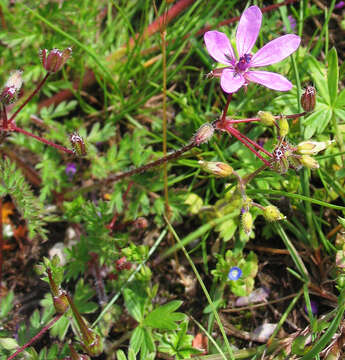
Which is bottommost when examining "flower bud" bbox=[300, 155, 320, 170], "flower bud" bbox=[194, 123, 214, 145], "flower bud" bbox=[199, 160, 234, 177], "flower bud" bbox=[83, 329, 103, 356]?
"flower bud" bbox=[83, 329, 103, 356]

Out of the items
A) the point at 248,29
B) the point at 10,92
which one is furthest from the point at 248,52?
the point at 10,92

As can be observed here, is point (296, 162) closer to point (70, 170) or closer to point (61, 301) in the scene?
point (61, 301)

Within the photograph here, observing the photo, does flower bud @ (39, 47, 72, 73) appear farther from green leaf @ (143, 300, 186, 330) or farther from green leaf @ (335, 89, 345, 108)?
green leaf @ (335, 89, 345, 108)

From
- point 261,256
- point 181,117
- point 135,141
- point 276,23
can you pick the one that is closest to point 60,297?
point 135,141

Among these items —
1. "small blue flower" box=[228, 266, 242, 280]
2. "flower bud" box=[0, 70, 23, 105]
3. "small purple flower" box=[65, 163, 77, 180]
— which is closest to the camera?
"flower bud" box=[0, 70, 23, 105]

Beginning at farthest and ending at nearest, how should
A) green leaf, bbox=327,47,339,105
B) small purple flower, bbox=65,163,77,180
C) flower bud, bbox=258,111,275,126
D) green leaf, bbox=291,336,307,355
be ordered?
1. small purple flower, bbox=65,163,77,180
2. green leaf, bbox=327,47,339,105
3. green leaf, bbox=291,336,307,355
4. flower bud, bbox=258,111,275,126

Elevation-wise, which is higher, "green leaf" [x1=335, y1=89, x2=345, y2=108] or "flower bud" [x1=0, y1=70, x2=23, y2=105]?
"flower bud" [x1=0, y1=70, x2=23, y2=105]

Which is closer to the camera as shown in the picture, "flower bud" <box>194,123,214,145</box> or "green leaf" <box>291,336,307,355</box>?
"flower bud" <box>194,123,214,145</box>

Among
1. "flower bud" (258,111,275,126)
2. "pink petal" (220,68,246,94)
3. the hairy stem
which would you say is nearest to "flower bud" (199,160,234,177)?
the hairy stem
